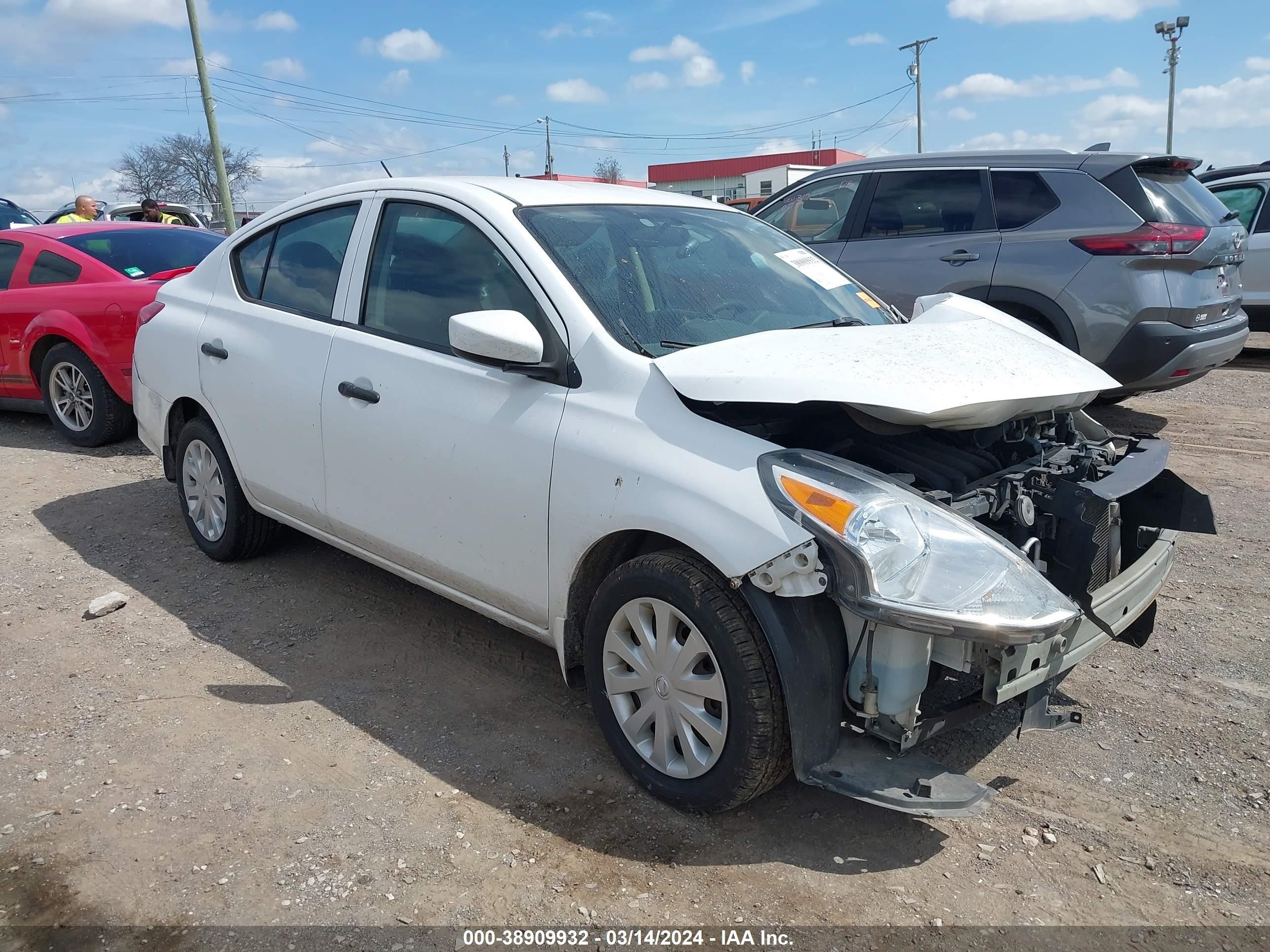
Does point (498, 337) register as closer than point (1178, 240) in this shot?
Yes

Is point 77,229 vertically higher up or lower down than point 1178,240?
higher up

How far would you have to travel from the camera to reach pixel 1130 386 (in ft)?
20.6

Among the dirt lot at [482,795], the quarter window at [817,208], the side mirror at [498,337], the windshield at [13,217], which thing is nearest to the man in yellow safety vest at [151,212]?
the windshield at [13,217]

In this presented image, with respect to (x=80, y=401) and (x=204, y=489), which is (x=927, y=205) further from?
(x=80, y=401)

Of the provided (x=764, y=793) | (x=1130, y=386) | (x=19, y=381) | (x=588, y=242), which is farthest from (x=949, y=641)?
(x=19, y=381)

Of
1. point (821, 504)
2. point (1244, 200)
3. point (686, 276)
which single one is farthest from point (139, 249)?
point (1244, 200)

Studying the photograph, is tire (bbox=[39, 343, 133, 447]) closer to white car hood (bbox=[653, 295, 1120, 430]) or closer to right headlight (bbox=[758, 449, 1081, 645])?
white car hood (bbox=[653, 295, 1120, 430])

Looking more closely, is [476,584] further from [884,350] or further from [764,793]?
[884,350]

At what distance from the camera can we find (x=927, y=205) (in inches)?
277

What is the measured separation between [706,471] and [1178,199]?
17.6 feet

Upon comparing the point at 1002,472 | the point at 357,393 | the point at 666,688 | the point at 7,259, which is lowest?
the point at 666,688

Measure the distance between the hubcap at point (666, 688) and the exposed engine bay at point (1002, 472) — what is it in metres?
0.62

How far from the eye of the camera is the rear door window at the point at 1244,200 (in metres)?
9.99

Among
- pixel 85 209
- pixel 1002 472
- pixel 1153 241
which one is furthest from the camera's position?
pixel 85 209
